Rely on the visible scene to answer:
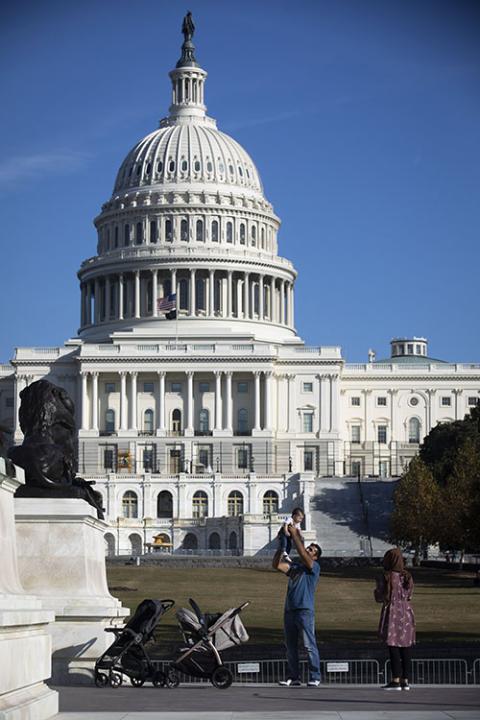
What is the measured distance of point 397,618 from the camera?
26.9 metres

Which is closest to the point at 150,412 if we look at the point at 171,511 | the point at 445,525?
the point at 171,511

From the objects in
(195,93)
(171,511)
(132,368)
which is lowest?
(171,511)

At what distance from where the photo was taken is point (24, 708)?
19688 millimetres

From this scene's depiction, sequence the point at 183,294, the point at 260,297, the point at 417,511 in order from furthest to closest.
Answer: the point at 260,297
the point at 183,294
the point at 417,511

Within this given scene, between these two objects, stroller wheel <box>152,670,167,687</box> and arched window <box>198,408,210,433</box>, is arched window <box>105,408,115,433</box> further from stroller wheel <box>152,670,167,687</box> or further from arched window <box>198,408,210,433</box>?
stroller wheel <box>152,670,167,687</box>

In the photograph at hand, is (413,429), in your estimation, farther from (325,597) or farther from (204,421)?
(325,597)

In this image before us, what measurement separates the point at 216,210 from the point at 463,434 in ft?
212

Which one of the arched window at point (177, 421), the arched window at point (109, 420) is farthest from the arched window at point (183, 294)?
the arched window at point (109, 420)

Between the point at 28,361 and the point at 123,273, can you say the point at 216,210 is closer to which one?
the point at 123,273

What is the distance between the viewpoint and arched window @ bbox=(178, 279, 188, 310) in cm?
17862

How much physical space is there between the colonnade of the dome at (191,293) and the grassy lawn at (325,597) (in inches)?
3242

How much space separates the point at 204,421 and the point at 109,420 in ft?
29.3

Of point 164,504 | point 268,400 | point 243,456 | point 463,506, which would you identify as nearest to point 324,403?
point 268,400

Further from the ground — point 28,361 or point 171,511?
point 28,361
